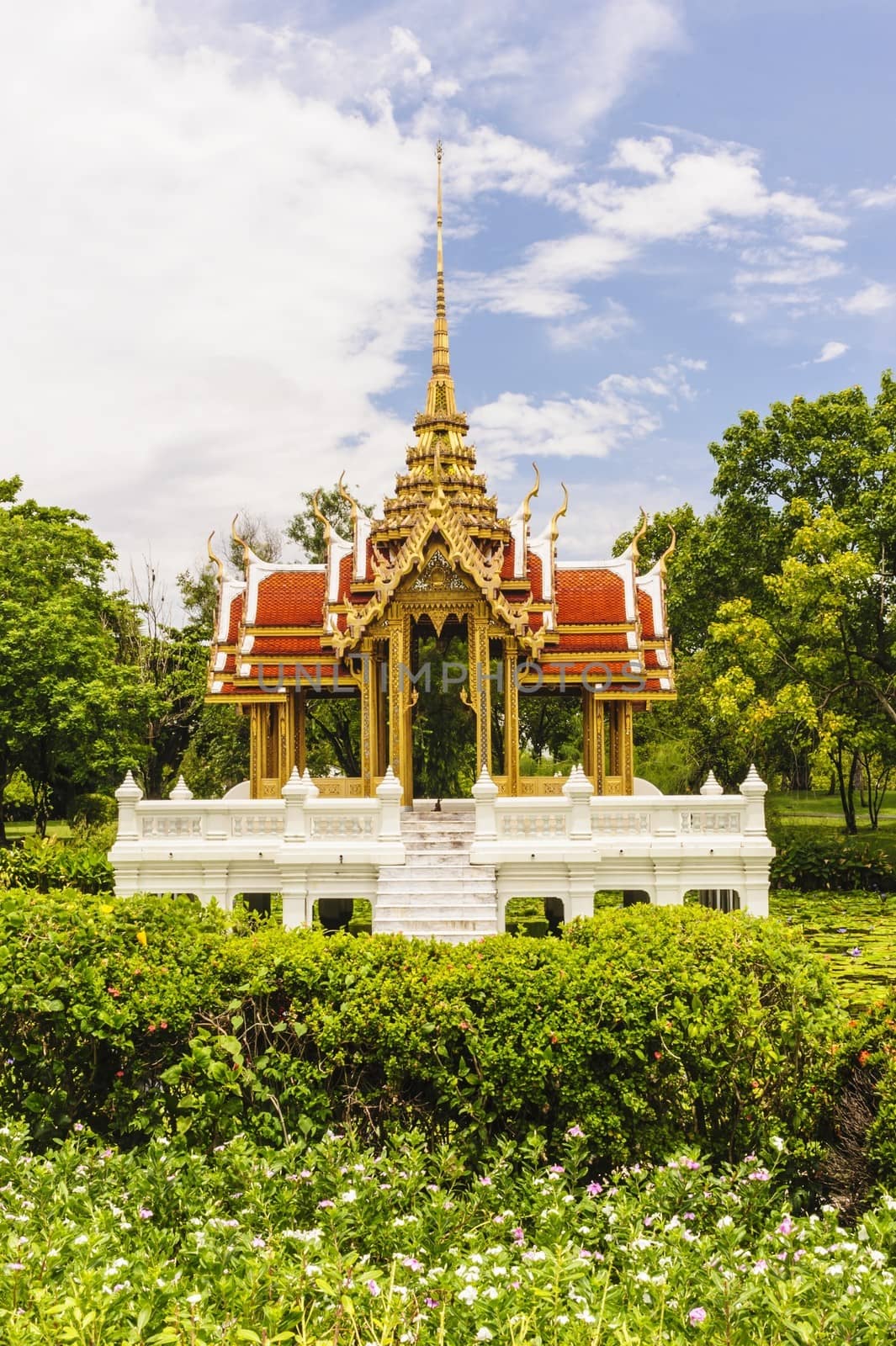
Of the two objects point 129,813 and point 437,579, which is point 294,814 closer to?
point 129,813

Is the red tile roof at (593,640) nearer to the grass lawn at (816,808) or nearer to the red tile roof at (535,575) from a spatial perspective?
the red tile roof at (535,575)

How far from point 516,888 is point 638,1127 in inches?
240

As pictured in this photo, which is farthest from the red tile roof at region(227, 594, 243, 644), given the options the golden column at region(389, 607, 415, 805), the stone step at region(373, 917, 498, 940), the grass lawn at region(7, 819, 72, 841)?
the grass lawn at region(7, 819, 72, 841)

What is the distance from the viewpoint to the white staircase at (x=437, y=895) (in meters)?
12.0

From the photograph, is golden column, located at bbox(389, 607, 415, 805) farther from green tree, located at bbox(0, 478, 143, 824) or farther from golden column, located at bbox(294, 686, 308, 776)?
Answer: green tree, located at bbox(0, 478, 143, 824)

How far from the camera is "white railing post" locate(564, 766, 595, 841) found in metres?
12.3

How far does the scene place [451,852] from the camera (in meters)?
13.2

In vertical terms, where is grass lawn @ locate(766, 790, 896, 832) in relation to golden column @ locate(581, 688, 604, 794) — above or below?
below

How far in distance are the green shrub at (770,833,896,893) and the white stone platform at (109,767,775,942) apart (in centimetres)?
834

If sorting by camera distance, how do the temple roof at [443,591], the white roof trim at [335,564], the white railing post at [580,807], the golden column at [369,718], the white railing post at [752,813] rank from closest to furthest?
the white railing post at [580,807], the white railing post at [752,813], the temple roof at [443,591], the golden column at [369,718], the white roof trim at [335,564]

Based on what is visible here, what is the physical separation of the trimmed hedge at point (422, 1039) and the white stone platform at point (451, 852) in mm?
5539

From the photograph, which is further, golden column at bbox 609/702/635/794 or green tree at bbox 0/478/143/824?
green tree at bbox 0/478/143/824

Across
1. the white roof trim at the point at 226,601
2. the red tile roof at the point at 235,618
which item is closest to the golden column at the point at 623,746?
the red tile roof at the point at 235,618

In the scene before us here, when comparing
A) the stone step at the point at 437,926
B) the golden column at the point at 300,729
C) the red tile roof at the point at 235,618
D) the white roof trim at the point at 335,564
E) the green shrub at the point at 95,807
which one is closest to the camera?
the stone step at the point at 437,926
